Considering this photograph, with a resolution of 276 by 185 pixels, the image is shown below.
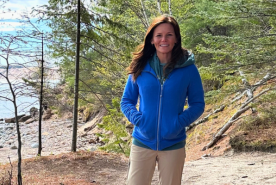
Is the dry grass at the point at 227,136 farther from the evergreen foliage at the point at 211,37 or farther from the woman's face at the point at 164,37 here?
the woman's face at the point at 164,37

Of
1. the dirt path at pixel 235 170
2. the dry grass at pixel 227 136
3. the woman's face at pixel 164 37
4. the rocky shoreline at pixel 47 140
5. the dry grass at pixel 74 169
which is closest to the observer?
the woman's face at pixel 164 37

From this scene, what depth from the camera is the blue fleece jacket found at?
2.20 meters

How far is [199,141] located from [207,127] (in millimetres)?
806

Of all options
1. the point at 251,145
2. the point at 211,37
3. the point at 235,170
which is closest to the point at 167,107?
the point at 211,37

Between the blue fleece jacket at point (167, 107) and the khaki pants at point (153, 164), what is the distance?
0.07 metres

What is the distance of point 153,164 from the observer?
2293mm

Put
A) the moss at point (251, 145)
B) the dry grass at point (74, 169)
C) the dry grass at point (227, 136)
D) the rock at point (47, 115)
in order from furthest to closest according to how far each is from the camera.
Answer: the rock at point (47, 115), the dry grass at point (227, 136), the moss at point (251, 145), the dry grass at point (74, 169)

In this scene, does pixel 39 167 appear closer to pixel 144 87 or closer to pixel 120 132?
pixel 120 132

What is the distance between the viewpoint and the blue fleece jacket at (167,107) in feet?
7.23

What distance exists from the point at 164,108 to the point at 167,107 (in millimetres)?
25

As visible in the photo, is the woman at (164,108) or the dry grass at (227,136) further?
the dry grass at (227,136)

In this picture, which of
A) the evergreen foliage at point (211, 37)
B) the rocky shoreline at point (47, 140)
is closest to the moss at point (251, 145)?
the evergreen foliage at point (211, 37)

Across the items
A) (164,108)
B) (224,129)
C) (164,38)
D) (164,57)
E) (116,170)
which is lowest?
(116,170)

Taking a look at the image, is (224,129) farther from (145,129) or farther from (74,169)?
(145,129)
